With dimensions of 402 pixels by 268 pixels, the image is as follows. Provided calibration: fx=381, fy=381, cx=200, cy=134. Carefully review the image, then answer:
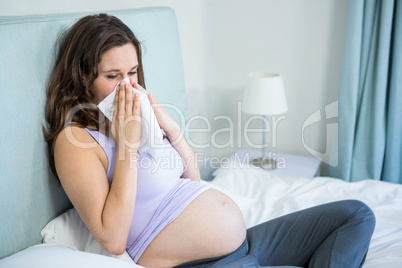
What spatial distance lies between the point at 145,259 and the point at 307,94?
1.81 meters

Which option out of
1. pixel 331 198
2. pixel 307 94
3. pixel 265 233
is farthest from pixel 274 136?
pixel 265 233

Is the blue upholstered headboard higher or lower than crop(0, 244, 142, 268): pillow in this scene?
higher

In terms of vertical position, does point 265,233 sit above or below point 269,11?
below

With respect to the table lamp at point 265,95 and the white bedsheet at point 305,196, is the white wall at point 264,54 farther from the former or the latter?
the white bedsheet at point 305,196

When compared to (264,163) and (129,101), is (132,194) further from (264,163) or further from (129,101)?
(264,163)

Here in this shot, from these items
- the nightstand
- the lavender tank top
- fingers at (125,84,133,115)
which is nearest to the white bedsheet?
the nightstand

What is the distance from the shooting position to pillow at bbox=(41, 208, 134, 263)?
3.79 feet

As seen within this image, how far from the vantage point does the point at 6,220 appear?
1.05 meters

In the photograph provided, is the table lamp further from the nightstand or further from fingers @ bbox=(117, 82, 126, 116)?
fingers @ bbox=(117, 82, 126, 116)

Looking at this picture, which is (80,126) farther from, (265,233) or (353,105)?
(353,105)

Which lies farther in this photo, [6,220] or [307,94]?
[307,94]

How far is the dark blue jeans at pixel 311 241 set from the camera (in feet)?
3.86

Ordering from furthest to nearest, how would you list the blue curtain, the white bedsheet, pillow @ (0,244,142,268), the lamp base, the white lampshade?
the lamp base → the white lampshade → the blue curtain → the white bedsheet → pillow @ (0,244,142,268)

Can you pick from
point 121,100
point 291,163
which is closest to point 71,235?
point 121,100
